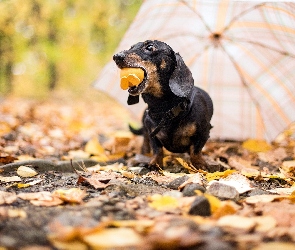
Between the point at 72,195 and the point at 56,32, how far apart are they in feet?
43.5

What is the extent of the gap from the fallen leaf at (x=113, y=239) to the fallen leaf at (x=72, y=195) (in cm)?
53

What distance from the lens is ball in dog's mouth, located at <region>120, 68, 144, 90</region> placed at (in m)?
2.71

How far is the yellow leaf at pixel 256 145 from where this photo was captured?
14.1 ft

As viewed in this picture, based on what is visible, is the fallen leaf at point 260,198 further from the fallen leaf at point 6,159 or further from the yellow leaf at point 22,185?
the fallen leaf at point 6,159

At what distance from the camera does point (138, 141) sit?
14.8 feet

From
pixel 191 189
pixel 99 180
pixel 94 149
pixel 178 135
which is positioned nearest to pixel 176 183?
pixel 191 189

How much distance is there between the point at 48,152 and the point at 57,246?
8.87ft

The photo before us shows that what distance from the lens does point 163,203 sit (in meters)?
1.88

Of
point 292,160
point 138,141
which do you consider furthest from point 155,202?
point 138,141

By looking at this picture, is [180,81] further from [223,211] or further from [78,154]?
[78,154]

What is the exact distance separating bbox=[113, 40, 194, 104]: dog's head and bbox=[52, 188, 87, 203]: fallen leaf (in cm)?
98

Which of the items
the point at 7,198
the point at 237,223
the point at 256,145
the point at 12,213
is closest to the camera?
the point at 237,223

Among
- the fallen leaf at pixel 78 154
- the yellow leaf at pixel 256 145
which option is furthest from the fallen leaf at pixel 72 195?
the yellow leaf at pixel 256 145

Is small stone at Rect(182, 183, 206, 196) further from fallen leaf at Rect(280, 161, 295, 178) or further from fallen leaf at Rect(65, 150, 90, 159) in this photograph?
fallen leaf at Rect(65, 150, 90, 159)
